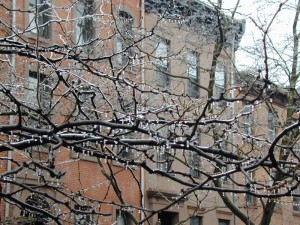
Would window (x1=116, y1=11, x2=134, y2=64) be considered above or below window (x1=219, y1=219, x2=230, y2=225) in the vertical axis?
above

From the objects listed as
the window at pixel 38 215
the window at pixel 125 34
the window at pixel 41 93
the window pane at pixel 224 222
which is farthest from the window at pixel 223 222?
the window at pixel 38 215

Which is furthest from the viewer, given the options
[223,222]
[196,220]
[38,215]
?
[223,222]

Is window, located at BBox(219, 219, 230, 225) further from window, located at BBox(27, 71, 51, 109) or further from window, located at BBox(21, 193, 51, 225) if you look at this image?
window, located at BBox(21, 193, 51, 225)

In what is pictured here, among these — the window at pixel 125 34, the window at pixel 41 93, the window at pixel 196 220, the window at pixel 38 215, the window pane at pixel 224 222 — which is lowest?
the window pane at pixel 224 222

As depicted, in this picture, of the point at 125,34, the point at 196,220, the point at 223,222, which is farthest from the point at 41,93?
the point at 223,222

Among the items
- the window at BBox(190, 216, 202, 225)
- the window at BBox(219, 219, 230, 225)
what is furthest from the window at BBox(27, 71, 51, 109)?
the window at BBox(219, 219, 230, 225)

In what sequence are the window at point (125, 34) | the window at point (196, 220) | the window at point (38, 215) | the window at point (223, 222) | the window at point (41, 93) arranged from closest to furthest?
the window at point (38, 215) < the window at point (125, 34) < the window at point (41, 93) < the window at point (196, 220) < the window at point (223, 222)

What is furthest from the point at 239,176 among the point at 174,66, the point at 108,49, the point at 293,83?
the point at 108,49

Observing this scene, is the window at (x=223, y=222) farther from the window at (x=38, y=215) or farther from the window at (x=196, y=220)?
the window at (x=38, y=215)

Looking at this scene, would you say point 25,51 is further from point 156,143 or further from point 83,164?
point 83,164

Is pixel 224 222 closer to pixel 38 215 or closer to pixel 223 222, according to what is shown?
pixel 223 222

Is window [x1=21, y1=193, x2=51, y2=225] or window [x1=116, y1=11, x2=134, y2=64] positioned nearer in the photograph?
window [x1=21, y1=193, x2=51, y2=225]

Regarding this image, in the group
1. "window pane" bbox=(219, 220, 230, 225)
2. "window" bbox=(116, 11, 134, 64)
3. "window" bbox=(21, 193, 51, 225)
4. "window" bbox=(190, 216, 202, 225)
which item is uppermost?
"window" bbox=(116, 11, 134, 64)

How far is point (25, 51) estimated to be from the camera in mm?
7684
